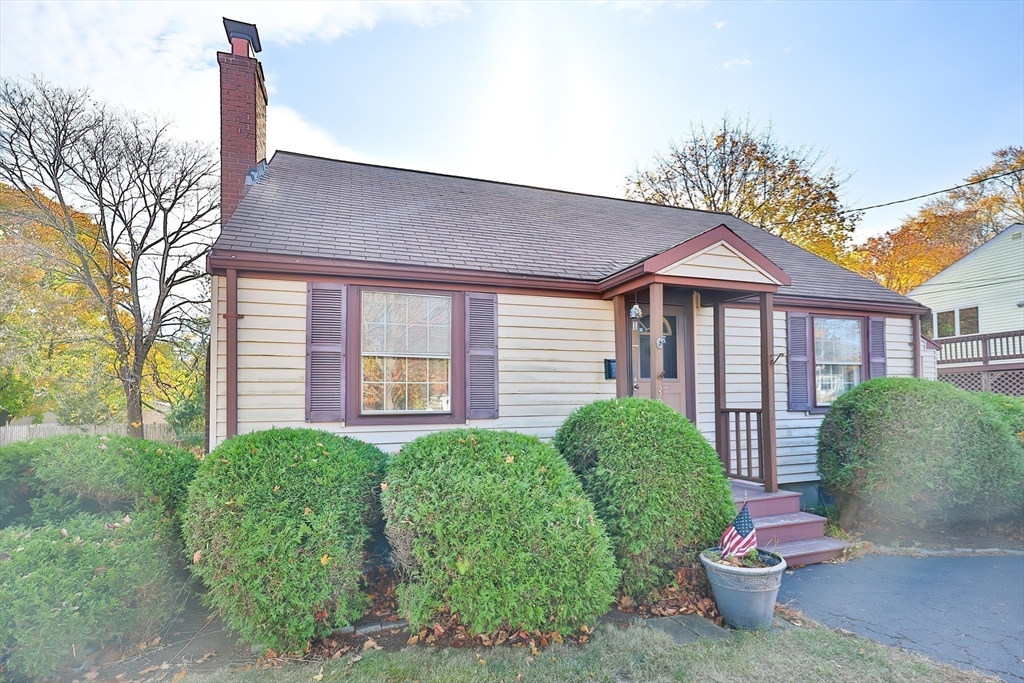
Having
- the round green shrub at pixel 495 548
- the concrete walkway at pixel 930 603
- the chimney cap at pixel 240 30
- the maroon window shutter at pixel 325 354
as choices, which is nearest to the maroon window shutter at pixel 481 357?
the maroon window shutter at pixel 325 354

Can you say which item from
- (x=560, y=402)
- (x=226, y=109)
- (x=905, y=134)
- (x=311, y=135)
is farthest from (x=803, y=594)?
(x=905, y=134)

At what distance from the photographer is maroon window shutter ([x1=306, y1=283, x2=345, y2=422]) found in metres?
5.04

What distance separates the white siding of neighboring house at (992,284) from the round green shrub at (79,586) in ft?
70.2

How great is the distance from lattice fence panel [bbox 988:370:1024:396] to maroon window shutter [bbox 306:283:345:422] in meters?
16.4

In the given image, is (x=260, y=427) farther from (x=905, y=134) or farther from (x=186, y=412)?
(x=905, y=134)

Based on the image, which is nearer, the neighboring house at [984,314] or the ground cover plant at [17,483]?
the ground cover plant at [17,483]

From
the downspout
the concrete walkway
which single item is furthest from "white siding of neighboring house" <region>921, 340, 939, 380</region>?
the downspout

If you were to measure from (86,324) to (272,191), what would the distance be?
10682 mm

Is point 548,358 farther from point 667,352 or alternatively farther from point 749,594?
point 749,594

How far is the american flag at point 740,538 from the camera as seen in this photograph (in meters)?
3.56

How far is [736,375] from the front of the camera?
22.1 ft

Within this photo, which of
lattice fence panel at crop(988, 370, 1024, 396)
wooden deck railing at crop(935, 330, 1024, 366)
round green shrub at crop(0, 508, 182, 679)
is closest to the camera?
round green shrub at crop(0, 508, 182, 679)

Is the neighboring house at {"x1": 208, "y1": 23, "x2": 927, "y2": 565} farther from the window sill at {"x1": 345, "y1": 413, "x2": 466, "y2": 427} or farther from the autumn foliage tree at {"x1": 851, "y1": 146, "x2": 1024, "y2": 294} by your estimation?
the autumn foliage tree at {"x1": 851, "y1": 146, "x2": 1024, "y2": 294}

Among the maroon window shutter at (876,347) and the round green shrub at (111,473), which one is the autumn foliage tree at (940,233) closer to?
the maroon window shutter at (876,347)
